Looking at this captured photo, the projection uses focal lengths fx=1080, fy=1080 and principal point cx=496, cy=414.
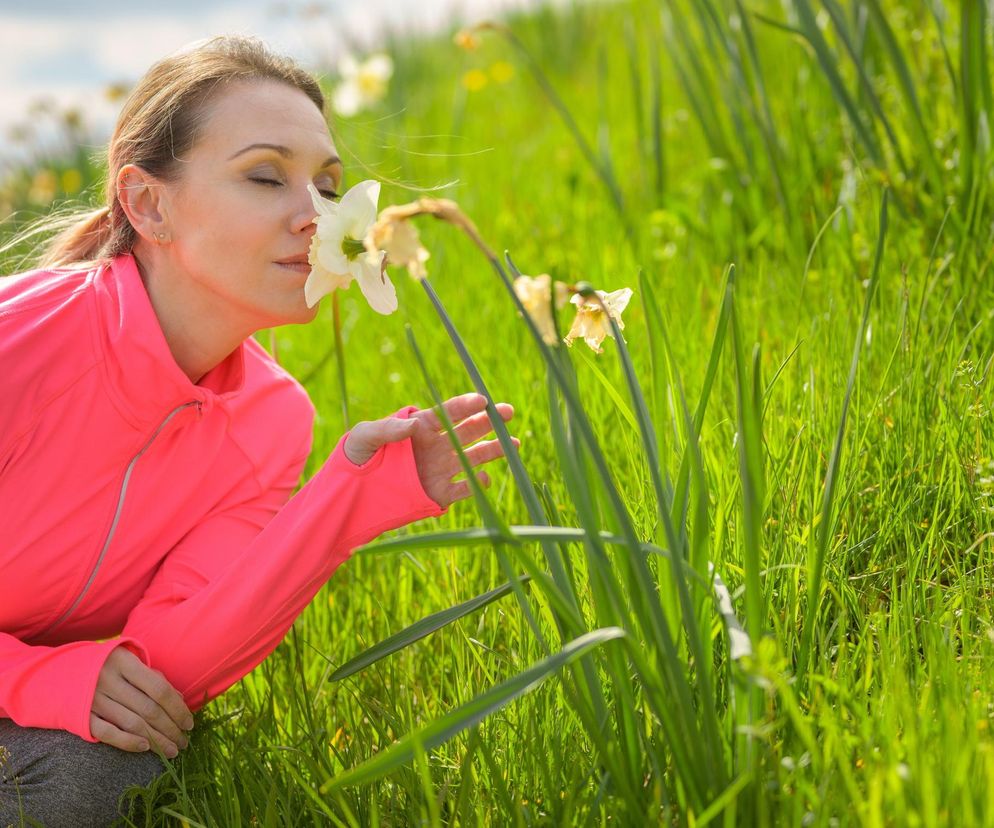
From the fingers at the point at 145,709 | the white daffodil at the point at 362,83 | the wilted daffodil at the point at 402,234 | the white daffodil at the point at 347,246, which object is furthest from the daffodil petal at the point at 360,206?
the white daffodil at the point at 362,83

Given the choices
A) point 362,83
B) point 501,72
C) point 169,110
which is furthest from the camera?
point 501,72

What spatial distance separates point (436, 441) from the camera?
1.40 metres

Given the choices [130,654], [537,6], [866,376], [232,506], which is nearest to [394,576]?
[232,506]

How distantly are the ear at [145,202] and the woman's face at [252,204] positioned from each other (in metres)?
0.01

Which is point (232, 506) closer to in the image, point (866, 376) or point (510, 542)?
point (510, 542)

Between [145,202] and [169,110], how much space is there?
0.14 meters

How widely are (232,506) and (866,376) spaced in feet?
3.22

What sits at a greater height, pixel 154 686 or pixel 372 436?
pixel 372 436

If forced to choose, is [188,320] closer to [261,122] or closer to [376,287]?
[261,122]

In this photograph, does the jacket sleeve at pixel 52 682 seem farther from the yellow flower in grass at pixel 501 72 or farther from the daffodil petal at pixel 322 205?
the yellow flower in grass at pixel 501 72

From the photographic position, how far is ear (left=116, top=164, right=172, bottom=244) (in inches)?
60.6

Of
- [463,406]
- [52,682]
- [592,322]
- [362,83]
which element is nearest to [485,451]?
[463,406]

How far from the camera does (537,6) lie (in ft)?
15.8

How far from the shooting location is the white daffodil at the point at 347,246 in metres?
1.14
